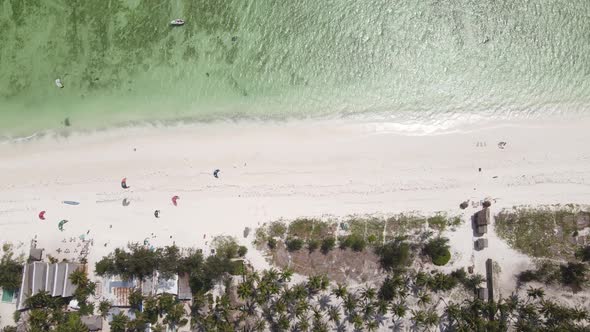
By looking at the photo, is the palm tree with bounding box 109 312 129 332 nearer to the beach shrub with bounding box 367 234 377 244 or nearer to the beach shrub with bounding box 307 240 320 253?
the beach shrub with bounding box 307 240 320 253

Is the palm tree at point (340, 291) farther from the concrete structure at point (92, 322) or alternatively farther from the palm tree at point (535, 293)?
the concrete structure at point (92, 322)

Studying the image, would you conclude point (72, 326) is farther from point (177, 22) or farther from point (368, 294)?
point (177, 22)

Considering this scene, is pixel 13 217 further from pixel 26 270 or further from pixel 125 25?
pixel 125 25

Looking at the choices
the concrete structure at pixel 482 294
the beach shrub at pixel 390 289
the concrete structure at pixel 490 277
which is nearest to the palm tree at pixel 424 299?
the beach shrub at pixel 390 289

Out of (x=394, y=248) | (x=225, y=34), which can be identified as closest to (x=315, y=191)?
(x=394, y=248)

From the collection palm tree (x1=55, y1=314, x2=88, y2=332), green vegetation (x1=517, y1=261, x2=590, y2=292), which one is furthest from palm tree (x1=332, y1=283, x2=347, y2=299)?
palm tree (x1=55, y1=314, x2=88, y2=332)
